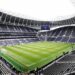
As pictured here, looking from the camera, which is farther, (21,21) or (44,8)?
(44,8)

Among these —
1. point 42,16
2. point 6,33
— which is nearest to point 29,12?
point 42,16

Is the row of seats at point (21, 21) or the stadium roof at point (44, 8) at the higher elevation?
the stadium roof at point (44, 8)

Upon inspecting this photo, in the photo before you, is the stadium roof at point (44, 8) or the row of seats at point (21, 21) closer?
the row of seats at point (21, 21)

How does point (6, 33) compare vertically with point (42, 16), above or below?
below

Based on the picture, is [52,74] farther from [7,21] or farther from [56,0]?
[56,0]

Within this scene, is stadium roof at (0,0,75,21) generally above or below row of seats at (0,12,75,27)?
above

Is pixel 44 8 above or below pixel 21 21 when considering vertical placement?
above

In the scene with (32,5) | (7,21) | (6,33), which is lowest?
(6,33)

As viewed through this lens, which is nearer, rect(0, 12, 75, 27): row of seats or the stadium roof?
rect(0, 12, 75, 27): row of seats

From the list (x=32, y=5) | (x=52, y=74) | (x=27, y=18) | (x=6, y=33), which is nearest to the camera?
(x=52, y=74)

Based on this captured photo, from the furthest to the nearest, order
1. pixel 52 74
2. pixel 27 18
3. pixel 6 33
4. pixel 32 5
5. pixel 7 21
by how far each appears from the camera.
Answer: pixel 32 5
pixel 27 18
pixel 7 21
pixel 6 33
pixel 52 74

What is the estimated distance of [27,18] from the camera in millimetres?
75500

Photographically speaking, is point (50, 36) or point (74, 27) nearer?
point (74, 27)

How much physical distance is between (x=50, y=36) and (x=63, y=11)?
28.8 meters
